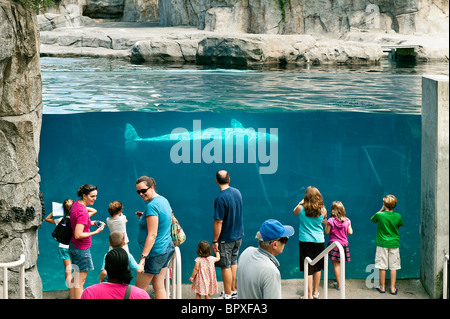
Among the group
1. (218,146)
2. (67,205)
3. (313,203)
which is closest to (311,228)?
(313,203)

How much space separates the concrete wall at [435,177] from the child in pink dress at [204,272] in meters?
2.59

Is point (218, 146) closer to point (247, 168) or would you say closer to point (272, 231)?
point (247, 168)

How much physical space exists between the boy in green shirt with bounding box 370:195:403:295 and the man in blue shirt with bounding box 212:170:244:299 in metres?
1.71

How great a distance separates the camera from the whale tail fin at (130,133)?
9.13 m

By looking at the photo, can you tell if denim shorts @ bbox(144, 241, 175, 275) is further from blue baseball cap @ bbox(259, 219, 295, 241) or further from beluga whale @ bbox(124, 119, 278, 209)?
beluga whale @ bbox(124, 119, 278, 209)

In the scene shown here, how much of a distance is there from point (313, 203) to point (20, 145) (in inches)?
128

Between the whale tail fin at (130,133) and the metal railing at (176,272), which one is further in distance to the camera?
the whale tail fin at (130,133)

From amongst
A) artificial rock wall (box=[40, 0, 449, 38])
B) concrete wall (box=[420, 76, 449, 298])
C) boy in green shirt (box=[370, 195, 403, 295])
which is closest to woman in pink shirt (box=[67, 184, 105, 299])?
boy in green shirt (box=[370, 195, 403, 295])

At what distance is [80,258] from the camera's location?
6.99 meters

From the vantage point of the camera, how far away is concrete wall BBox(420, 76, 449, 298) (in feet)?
23.5

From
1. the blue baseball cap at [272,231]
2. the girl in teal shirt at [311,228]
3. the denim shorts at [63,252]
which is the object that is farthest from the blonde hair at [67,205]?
the blue baseball cap at [272,231]

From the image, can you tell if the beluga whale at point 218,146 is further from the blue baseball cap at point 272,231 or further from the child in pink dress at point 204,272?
the blue baseball cap at point 272,231
